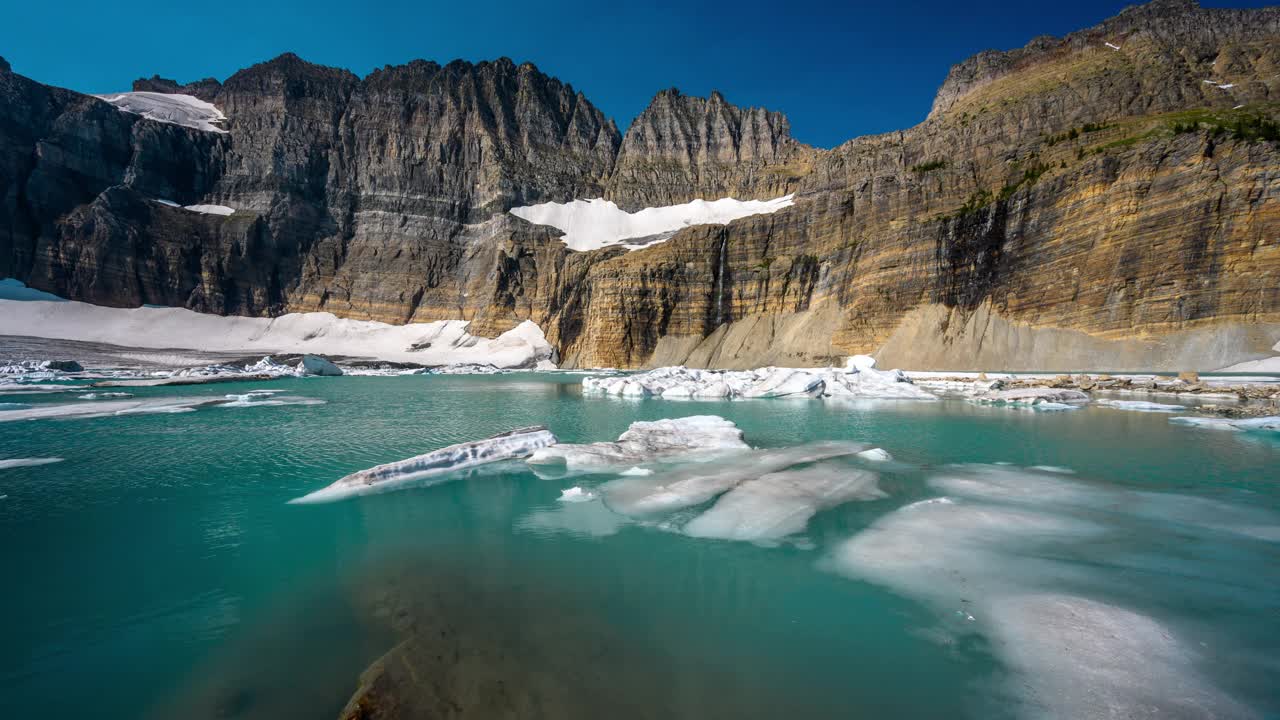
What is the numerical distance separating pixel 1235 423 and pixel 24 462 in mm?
31065

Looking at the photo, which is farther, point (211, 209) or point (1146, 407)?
point (211, 209)

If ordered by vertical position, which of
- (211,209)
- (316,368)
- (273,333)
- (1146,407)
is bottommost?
(316,368)

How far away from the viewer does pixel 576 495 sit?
26.6ft

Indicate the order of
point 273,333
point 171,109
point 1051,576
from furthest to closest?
point 171,109, point 273,333, point 1051,576

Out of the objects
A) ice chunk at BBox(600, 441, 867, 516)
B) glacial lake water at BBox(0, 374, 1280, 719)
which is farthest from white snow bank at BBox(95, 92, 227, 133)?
ice chunk at BBox(600, 441, 867, 516)

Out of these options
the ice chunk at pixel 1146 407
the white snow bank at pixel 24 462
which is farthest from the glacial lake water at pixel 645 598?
the ice chunk at pixel 1146 407

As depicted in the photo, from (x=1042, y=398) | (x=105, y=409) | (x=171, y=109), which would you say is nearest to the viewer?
(x=105, y=409)

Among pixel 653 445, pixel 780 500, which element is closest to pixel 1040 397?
pixel 653 445

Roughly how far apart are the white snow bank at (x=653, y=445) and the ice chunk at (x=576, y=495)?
1783mm

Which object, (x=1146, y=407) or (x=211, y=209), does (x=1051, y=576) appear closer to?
(x=1146, y=407)

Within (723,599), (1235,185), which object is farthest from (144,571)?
(1235,185)

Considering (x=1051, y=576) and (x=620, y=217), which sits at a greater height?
(x=620, y=217)

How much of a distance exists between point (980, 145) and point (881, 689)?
191 feet

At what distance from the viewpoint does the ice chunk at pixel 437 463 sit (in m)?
8.53
